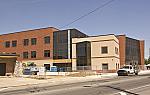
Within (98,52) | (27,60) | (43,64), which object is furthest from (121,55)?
(27,60)

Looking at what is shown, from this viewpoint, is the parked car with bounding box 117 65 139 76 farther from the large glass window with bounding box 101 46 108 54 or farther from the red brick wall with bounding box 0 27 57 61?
the red brick wall with bounding box 0 27 57 61

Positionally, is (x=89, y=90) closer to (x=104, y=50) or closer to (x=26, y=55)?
(x=104, y=50)

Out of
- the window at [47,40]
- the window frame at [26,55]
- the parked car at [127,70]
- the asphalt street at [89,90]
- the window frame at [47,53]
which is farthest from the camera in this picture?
the window frame at [26,55]

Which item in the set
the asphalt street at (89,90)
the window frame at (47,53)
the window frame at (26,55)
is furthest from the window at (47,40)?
the asphalt street at (89,90)

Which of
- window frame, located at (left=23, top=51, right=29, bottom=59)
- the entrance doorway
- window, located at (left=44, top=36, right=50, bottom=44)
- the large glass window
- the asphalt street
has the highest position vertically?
window, located at (left=44, top=36, right=50, bottom=44)

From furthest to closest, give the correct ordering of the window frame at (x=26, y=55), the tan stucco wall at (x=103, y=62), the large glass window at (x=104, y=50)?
the window frame at (x=26, y=55) < the large glass window at (x=104, y=50) < the tan stucco wall at (x=103, y=62)

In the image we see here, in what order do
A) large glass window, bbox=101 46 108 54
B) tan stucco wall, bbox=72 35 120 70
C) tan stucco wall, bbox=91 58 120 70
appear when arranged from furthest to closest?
large glass window, bbox=101 46 108 54
tan stucco wall, bbox=72 35 120 70
tan stucco wall, bbox=91 58 120 70

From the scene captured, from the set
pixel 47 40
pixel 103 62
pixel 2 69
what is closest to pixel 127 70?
pixel 103 62

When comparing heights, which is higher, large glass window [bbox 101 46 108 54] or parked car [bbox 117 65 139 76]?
large glass window [bbox 101 46 108 54]

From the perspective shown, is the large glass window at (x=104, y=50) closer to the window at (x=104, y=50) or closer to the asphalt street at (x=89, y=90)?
the window at (x=104, y=50)

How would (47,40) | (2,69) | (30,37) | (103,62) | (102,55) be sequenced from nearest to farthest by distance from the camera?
1. (2,69)
2. (103,62)
3. (102,55)
4. (47,40)
5. (30,37)

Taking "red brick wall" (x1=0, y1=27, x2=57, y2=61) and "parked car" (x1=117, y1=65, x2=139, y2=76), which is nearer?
"parked car" (x1=117, y1=65, x2=139, y2=76)

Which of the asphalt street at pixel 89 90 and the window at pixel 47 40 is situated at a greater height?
the window at pixel 47 40

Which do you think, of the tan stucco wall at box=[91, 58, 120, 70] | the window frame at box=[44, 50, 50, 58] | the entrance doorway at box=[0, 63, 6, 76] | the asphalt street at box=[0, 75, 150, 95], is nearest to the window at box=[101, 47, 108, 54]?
the tan stucco wall at box=[91, 58, 120, 70]
